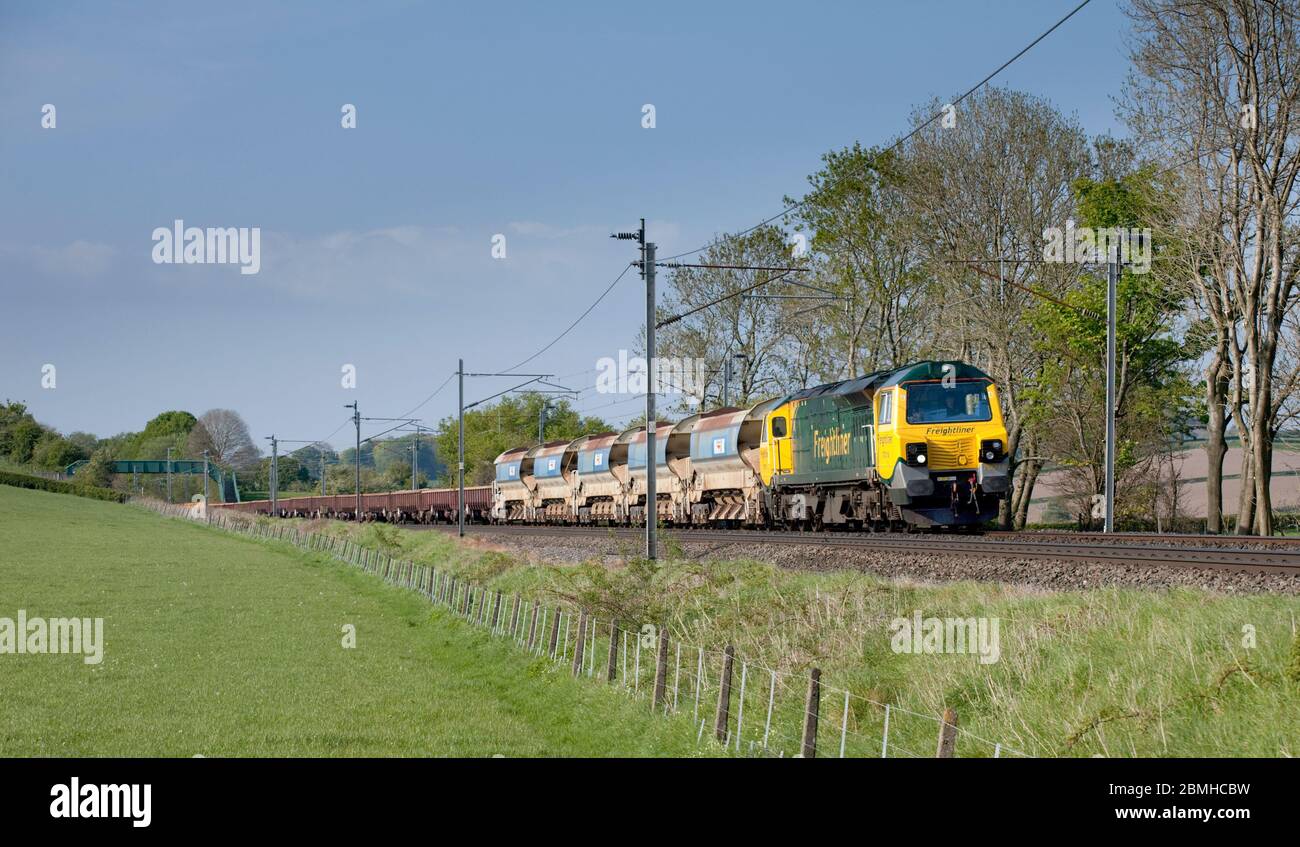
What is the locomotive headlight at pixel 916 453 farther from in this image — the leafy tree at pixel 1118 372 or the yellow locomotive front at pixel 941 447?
the leafy tree at pixel 1118 372

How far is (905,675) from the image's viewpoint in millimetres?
14062

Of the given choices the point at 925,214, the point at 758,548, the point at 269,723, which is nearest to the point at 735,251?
the point at 925,214

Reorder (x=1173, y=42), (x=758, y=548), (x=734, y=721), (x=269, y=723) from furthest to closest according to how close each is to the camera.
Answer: (x=1173, y=42) → (x=758, y=548) → (x=269, y=723) → (x=734, y=721)

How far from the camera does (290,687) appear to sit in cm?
1964

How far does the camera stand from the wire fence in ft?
36.8

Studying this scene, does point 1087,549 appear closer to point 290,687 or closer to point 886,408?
point 886,408

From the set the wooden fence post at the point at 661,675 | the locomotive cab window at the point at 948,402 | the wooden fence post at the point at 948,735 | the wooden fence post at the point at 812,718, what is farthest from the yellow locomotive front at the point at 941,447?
the wooden fence post at the point at 948,735

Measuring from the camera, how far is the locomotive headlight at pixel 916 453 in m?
29.1

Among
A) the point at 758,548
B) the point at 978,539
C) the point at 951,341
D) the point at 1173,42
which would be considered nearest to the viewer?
the point at 978,539

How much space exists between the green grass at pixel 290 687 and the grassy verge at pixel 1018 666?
1.43m

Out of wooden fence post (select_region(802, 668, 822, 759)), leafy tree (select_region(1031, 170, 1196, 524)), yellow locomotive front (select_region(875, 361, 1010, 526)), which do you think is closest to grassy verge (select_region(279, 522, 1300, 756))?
wooden fence post (select_region(802, 668, 822, 759))
